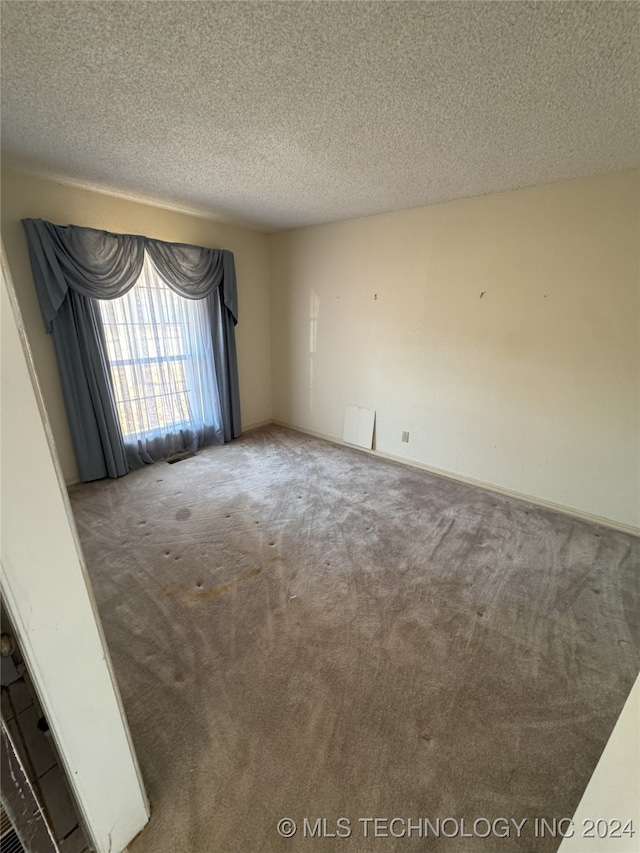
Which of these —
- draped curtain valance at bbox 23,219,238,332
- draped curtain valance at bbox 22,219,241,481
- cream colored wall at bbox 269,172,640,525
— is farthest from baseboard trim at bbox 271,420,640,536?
draped curtain valance at bbox 23,219,238,332

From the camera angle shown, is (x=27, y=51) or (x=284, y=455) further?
(x=284, y=455)

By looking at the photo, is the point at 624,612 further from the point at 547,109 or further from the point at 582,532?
the point at 547,109

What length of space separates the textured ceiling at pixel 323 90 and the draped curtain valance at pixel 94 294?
1.64ft

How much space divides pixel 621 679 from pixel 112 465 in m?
3.62

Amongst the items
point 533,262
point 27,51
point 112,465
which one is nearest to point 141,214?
point 27,51

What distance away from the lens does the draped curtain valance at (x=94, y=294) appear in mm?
2498

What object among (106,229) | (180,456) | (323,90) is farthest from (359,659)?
(106,229)

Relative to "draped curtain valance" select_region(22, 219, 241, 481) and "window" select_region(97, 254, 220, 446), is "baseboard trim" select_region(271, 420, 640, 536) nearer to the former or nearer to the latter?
"window" select_region(97, 254, 220, 446)

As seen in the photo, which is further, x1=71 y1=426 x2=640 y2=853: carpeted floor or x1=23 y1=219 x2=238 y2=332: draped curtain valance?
x1=23 y1=219 x2=238 y2=332: draped curtain valance

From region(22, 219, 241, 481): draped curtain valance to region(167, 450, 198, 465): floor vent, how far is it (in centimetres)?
9

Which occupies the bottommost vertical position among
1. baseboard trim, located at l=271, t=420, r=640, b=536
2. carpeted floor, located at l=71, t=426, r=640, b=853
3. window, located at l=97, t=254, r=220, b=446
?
carpeted floor, located at l=71, t=426, r=640, b=853

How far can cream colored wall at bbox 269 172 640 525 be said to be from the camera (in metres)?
2.30

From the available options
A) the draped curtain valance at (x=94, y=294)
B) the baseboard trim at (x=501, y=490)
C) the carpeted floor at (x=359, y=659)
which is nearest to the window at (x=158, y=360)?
the draped curtain valance at (x=94, y=294)

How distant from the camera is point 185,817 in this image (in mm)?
1041
